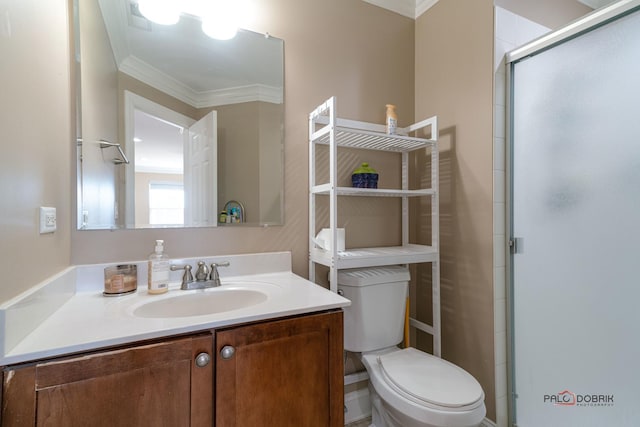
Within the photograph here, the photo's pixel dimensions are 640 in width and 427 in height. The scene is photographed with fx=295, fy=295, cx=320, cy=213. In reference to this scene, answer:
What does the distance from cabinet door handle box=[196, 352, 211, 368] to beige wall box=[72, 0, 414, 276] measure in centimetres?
60

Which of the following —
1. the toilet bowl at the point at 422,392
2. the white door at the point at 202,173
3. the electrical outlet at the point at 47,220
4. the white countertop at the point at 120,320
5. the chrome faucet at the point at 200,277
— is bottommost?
the toilet bowl at the point at 422,392

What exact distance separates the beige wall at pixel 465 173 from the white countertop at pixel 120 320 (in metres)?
0.87

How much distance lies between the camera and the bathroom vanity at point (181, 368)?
26.3 inches

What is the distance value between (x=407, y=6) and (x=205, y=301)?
2050mm

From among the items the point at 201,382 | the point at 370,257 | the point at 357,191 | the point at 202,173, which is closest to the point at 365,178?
the point at 357,191

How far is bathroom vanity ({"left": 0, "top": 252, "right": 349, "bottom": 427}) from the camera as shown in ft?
2.19

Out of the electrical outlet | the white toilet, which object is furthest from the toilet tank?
the electrical outlet

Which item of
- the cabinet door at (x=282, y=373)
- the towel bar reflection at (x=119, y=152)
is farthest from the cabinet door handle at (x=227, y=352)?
the towel bar reflection at (x=119, y=152)

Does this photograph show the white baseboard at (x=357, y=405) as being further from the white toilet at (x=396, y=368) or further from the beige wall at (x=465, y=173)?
the beige wall at (x=465, y=173)

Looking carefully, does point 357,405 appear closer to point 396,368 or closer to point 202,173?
point 396,368

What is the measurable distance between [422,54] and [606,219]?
1.33 meters

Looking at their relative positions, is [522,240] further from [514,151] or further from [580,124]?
[580,124]

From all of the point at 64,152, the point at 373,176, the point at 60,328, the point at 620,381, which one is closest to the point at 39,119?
the point at 64,152

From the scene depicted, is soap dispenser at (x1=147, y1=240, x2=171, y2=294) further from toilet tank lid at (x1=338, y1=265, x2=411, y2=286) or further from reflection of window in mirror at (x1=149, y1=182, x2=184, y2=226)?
toilet tank lid at (x1=338, y1=265, x2=411, y2=286)
